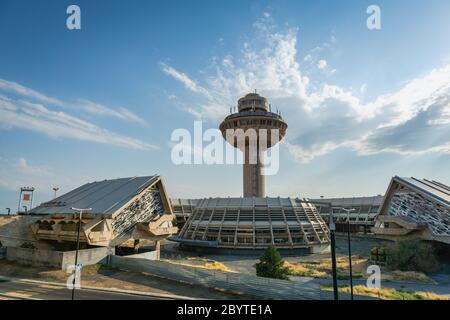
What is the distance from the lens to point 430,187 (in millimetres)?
47375

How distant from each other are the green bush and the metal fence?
14.7 meters

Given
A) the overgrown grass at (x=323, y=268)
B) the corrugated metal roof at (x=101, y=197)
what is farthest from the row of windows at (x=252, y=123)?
the overgrown grass at (x=323, y=268)

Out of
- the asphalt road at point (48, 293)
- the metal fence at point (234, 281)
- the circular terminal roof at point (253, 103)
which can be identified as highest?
the circular terminal roof at point (253, 103)

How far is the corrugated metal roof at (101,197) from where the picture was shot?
127ft

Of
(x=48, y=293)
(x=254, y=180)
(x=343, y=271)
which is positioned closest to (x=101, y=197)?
(x=48, y=293)

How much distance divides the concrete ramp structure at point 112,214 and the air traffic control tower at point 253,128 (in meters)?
43.2

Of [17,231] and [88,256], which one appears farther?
[17,231]

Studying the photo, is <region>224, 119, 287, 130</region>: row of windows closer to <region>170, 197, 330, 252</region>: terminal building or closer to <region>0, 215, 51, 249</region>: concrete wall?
Answer: <region>170, 197, 330, 252</region>: terminal building

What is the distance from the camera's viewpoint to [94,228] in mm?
36188

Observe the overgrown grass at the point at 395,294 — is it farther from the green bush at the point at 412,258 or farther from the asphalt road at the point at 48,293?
the asphalt road at the point at 48,293

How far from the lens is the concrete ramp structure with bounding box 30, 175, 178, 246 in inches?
1409

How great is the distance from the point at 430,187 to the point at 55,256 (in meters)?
58.8

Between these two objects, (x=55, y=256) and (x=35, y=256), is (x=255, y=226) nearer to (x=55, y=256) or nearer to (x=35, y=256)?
(x=55, y=256)
